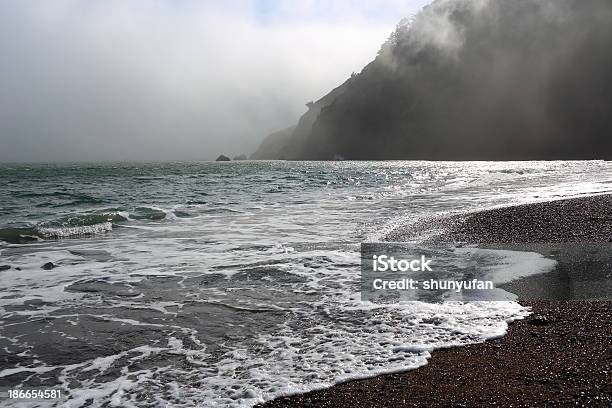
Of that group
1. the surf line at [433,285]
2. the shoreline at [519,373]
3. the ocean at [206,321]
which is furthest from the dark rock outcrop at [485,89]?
the shoreline at [519,373]

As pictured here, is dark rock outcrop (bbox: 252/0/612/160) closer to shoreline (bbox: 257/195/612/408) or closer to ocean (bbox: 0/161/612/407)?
ocean (bbox: 0/161/612/407)

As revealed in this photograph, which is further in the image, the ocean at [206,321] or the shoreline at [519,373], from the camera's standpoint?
the ocean at [206,321]

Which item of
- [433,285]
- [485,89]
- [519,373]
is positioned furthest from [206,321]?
[485,89]

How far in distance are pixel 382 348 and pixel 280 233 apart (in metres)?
9.41

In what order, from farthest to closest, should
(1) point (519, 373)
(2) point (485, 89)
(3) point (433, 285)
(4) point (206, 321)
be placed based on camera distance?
(2) point (485, 89), (3) point (433, 285), (4) point (206, 321), (1) point (519, 373)

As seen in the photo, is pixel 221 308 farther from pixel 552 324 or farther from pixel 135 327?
pixel 552 324

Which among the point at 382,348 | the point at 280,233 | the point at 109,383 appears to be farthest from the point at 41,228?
the point at 382,348

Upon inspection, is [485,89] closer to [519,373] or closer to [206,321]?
[206,321]

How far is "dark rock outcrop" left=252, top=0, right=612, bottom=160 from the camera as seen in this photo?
440 feet

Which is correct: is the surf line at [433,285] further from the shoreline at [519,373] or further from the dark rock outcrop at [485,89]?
the dark rock outcrop at [485,89]

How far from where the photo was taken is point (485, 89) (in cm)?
15300

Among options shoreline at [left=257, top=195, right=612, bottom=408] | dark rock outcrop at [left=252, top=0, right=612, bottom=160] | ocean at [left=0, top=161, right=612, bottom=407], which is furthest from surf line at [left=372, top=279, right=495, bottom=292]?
dark rock outcrop at [left=252, top=0, right=612, bottom=160]

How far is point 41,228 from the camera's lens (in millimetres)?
16828

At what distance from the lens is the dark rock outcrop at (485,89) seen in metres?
134
